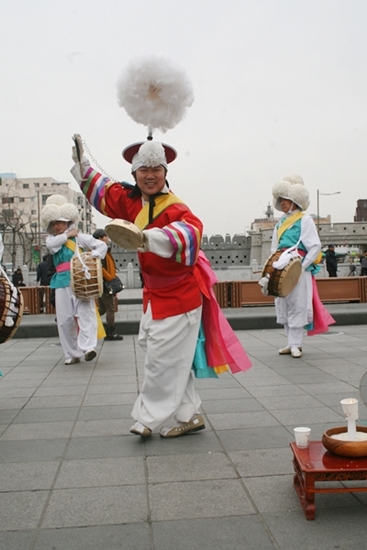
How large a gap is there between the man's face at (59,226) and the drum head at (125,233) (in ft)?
13.4

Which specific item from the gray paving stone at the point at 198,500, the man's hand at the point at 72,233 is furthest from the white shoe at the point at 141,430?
the man's hand at the point at 72,233

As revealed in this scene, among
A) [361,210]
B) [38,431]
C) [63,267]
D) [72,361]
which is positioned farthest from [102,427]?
[361,210]

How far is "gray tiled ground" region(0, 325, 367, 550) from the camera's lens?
2725mm

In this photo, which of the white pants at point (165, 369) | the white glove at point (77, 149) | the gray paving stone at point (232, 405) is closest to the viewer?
the white pants at point (165, 369)

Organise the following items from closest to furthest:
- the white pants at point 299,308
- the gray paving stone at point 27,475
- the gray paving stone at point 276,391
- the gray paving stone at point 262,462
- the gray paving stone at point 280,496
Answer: the gray paving stone at point 280,496
the gray paving stone at point 27,475
the gray paving stone at point 262,462
the gray paving stone at point 276,391
the white pants at point 299,308

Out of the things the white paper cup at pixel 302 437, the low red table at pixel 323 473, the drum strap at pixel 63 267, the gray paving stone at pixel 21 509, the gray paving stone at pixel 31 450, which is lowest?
the gray paving stone at pixel 31 450

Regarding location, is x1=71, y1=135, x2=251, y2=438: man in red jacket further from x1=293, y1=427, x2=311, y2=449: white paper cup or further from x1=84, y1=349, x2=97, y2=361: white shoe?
x1=84, y1=349, x2=97, y2=361: white shoe

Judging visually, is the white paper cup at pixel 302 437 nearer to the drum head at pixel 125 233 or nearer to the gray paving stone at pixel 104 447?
the gray paving stone at pixel 104 447

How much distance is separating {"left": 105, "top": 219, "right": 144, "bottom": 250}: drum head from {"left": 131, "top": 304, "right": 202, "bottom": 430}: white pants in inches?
28.3

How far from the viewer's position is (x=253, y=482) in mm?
3320

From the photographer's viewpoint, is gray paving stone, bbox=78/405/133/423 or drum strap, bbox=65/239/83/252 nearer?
gray paving stone, bbox=78/405/133/423

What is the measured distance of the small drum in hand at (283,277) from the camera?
740 centimetres

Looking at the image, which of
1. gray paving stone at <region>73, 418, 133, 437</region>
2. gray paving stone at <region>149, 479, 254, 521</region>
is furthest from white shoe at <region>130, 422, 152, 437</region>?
gray paving stone at <region>149, 479, 254, 521</region>

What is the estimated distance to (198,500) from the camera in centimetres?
310
